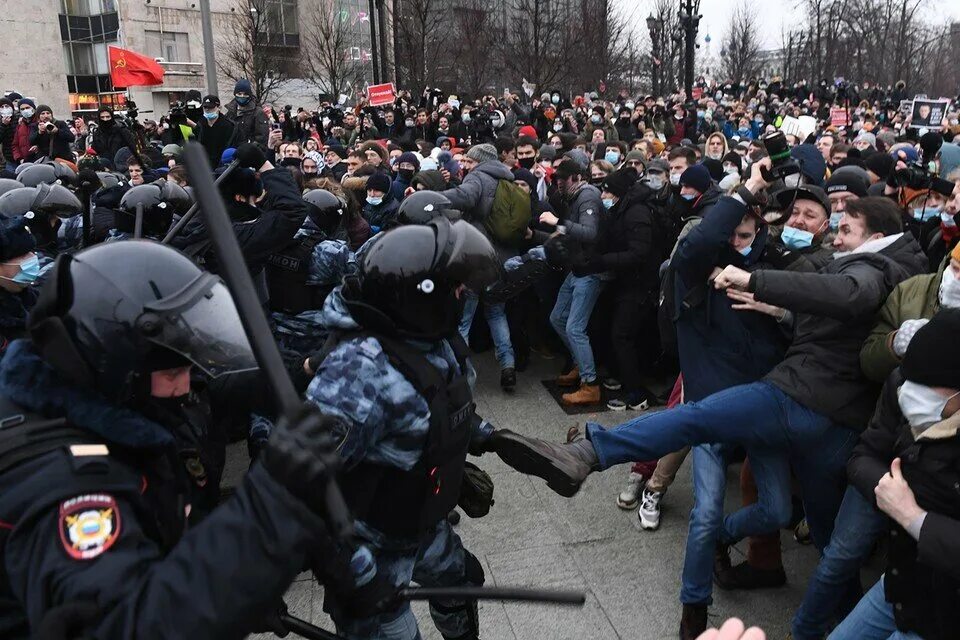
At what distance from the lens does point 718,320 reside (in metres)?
4.00

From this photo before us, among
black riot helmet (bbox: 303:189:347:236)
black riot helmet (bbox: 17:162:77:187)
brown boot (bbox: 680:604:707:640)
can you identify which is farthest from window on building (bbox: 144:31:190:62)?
brown boot (bbox: 680:604:707:640)

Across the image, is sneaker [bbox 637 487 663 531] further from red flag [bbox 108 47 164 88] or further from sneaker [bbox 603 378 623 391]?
red flag [bbox 108 47 164 88]

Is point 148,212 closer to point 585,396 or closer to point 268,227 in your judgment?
point 268,227

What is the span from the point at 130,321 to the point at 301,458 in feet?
1.79

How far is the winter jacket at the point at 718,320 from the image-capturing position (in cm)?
388

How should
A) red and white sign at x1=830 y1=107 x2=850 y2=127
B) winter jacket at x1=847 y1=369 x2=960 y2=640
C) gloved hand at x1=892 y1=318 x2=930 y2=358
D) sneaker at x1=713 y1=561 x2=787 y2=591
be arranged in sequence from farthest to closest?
1. red and white sign at x1=830 y1=107 x2=850 y2=127
2. sneaker at x1=713 y1=561 x2=787 y2=591
3. gloved hand at x1=892 y1=318 x2=930 y2=358
4. winter jacket at x1=847 y1=369 x2=960 y2=640

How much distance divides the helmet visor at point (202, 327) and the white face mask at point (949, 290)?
9.21 feet

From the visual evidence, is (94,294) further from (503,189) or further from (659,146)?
(659,146)

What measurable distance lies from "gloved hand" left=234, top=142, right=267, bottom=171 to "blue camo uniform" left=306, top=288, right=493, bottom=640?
231 cm

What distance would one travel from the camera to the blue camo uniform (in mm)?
2512

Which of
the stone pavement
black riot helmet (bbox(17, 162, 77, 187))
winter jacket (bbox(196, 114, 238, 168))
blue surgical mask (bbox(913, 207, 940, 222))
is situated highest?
winter jacket (bbox(196, 114, 238, 168))

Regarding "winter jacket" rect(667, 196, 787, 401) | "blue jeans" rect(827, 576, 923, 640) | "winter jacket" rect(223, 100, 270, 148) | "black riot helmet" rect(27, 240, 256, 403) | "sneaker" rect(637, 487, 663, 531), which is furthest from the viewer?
"winter jacket" rect(223, 100, 270, 148)

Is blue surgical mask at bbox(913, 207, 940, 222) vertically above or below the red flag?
below

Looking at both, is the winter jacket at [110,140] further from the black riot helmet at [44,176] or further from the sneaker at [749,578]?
the sneaker at [749,578]
